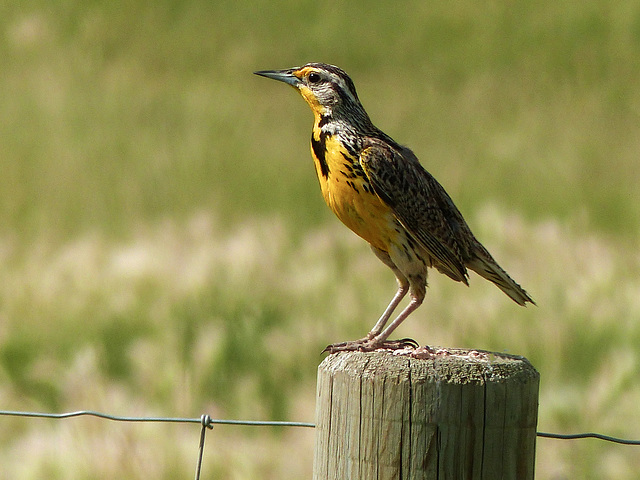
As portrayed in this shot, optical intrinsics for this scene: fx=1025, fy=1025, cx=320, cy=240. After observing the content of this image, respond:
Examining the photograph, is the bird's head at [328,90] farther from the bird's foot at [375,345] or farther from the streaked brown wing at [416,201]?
the bird's foot at [375,345]

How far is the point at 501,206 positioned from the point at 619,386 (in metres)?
2.99

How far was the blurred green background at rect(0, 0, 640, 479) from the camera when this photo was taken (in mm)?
5176

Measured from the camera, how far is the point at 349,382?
209 centimetres

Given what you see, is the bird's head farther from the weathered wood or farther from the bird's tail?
the weathered wood

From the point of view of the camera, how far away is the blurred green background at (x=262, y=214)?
17.0 feet

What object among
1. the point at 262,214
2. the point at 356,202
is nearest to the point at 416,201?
the point at 356,202

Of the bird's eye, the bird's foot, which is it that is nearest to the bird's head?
the bird's eye

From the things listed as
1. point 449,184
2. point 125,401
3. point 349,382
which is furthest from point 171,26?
point 349,382

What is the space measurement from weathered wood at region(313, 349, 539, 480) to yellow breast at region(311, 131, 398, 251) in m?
1.33

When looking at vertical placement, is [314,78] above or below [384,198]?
above

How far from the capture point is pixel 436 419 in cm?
A: 201

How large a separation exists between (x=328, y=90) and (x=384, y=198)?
0.49 metres

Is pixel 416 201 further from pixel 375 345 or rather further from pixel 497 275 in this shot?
pixel 375 345

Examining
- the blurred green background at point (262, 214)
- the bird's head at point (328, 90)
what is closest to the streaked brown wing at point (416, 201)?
the bird's head at point (328, 90)
